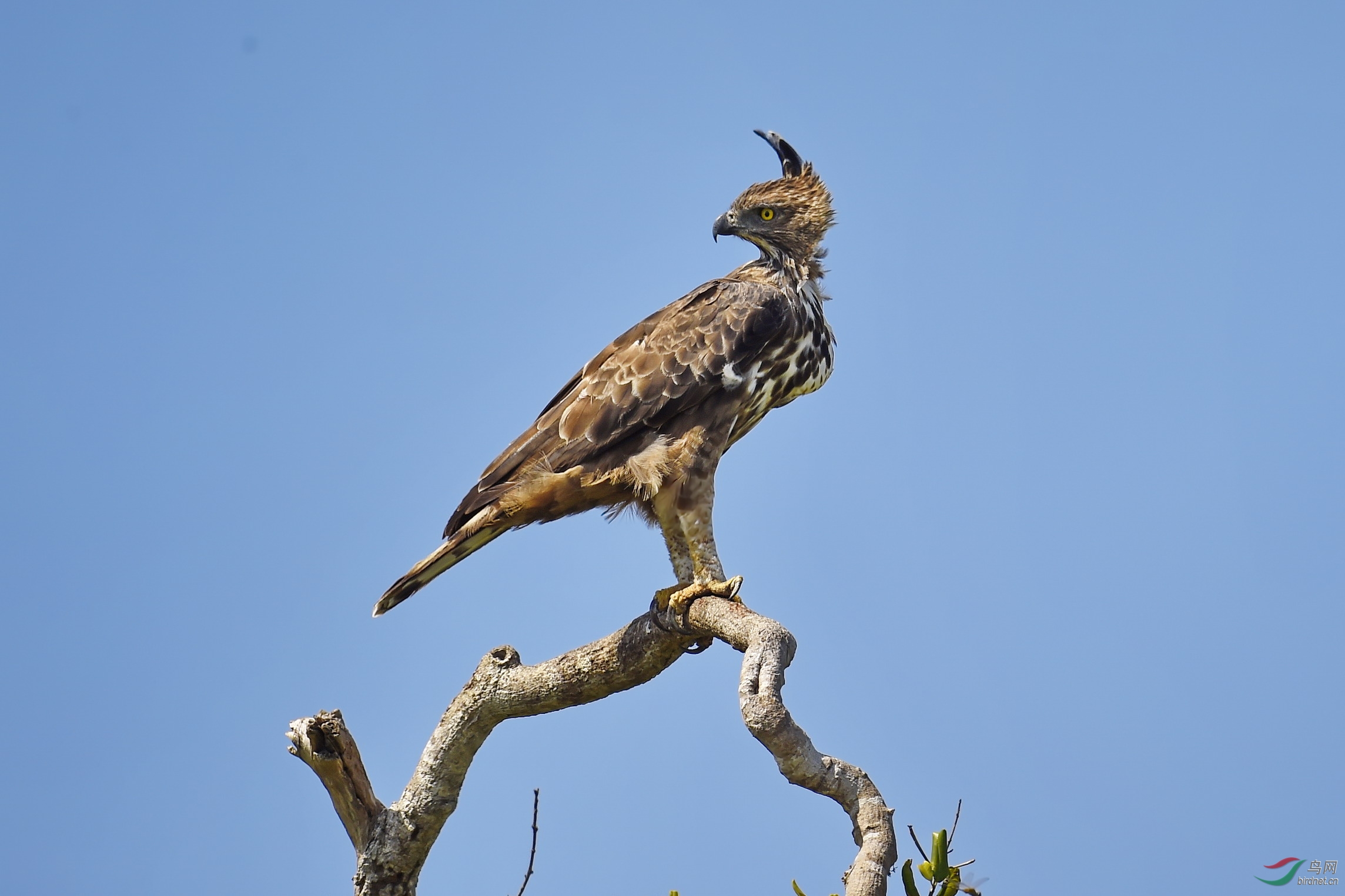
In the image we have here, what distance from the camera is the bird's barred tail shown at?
5254 millimetres

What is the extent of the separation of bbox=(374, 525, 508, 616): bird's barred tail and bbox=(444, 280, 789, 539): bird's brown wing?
0.10 metres

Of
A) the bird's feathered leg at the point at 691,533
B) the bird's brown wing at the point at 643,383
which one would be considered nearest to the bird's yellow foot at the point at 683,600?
the bird's feathered leg at the point at 691,533

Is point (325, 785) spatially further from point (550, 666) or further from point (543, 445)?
point (543, 445)

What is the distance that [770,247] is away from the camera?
6.52 m

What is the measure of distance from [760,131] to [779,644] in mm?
3938

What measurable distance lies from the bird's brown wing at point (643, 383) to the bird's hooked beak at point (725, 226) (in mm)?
754

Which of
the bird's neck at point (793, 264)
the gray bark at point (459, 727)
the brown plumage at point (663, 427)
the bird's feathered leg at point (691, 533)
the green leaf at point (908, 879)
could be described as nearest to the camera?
the green leaf at point (908, 879)

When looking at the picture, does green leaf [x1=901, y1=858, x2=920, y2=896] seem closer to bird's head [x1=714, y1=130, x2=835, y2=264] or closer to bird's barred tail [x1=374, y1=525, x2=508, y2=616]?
bird's barred tail [x1=374, y1=525, x2=508, y2=616]

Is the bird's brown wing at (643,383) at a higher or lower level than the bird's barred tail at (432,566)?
higher

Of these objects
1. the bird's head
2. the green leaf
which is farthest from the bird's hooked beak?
the green leaf

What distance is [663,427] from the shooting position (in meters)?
5.49

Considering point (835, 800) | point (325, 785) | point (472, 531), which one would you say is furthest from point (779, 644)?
point (325, 785)

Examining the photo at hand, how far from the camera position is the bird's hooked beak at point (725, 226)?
6.56m

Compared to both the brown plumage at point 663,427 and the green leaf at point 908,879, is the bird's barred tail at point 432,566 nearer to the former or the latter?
A: the brown plumage at point 663,427
